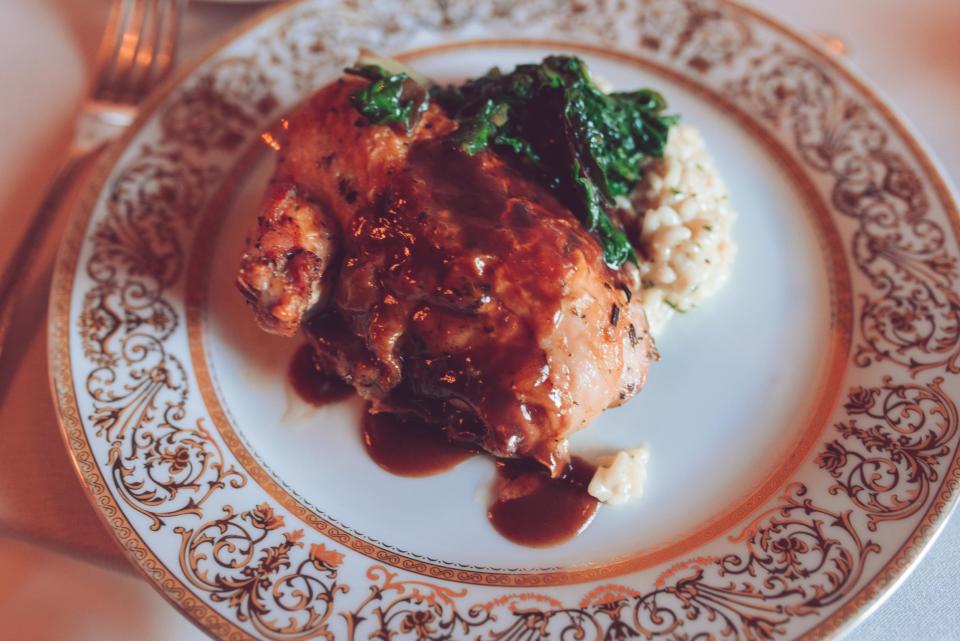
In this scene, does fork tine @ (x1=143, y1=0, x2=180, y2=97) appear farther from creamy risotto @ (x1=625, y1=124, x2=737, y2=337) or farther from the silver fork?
creamy risotto @ (x1=625, y1=124, x2=737, y2=337)

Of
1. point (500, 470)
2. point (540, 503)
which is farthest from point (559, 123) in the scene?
point (540, 503)

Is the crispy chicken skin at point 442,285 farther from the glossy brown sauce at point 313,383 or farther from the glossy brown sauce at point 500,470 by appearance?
the glossy brown sauce at point 313,383

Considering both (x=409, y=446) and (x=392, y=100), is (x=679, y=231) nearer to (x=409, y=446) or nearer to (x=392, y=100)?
(x=392, y=100)

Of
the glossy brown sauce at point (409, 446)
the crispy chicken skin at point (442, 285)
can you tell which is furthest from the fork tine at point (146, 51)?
the glossy brown sauce at point (409, 446)

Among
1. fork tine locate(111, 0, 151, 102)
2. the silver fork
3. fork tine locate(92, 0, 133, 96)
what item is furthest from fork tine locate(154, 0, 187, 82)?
fork tine locate(92, 0, 133, 96)

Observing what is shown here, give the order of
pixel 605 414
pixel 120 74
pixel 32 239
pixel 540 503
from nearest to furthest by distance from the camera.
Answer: pixel 540 503 → pixel 605 414 → pixel 32 239 → pixel 120 74

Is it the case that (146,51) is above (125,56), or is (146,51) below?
above
